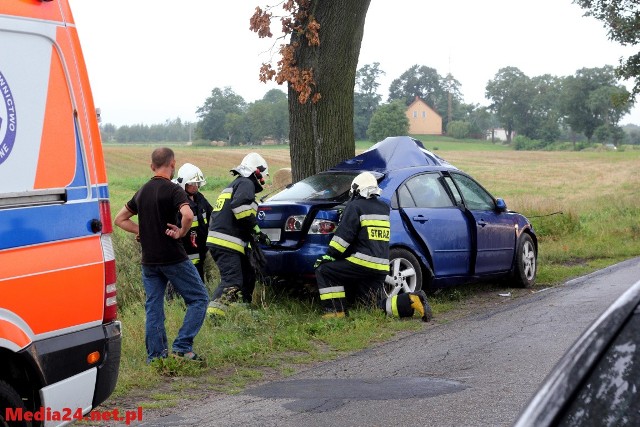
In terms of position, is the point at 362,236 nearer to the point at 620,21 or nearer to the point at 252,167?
the point at 252,167

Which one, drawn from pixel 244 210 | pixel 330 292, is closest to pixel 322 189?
pixel 244 210

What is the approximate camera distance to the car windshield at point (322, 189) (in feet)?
34.3

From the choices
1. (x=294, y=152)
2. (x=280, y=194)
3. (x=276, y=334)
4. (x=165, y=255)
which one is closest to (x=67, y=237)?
(x=165, y=255)

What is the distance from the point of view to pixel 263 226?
10297 millimetres

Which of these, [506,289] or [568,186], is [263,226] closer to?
[506,289]

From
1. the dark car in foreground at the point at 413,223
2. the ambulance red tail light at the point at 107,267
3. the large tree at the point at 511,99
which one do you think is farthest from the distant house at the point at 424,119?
the ambulance red tail light at the point at 107,267

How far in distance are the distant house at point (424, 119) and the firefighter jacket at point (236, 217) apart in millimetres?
74989

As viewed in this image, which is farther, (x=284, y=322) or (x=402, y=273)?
(x=402, y=273)

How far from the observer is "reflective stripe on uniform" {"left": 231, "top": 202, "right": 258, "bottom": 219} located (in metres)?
9.75

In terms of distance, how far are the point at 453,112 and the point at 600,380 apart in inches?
4287

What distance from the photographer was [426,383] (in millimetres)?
6965

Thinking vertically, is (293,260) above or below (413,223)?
below

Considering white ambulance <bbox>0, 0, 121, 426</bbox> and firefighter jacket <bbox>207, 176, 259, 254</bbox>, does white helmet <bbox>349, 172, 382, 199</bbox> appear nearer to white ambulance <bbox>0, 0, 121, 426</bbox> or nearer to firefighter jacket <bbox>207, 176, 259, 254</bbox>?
firefighter jacket <bbox>207, 176, 259, 254</bbox>

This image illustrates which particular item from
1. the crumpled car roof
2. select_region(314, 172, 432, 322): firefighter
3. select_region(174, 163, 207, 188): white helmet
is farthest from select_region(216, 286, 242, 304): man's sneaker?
the crumpled car roof
